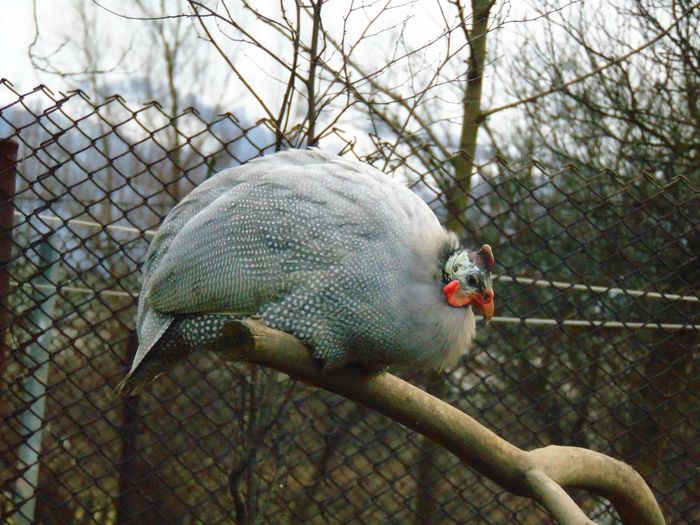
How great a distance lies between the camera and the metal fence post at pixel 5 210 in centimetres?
226

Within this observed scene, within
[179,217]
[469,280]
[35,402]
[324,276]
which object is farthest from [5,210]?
[469,280]

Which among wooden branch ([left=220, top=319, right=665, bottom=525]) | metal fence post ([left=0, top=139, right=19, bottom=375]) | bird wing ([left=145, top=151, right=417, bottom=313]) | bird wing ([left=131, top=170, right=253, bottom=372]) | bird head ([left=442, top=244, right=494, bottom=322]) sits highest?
metal fence post ([left=0, top=139, right=19, bottom=375])

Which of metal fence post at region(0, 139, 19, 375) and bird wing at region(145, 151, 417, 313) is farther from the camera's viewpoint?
metal fence post at region(0, 139, 19, 375)

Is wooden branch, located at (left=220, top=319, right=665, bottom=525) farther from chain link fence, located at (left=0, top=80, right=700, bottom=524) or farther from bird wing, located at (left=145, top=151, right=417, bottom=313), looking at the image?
chain link fence, located at (left=0, top=80, right=700, bottom=524)

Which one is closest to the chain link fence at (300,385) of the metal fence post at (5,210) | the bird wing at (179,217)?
the metal fence post at (5,210)

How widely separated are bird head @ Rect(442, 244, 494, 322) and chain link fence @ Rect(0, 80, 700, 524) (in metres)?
0.66

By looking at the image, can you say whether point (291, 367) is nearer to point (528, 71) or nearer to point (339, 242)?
point (339, 242)

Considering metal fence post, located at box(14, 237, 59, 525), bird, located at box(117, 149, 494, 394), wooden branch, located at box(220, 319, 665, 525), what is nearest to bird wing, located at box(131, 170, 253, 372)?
bird, located at box(117, 149, 494, 394)

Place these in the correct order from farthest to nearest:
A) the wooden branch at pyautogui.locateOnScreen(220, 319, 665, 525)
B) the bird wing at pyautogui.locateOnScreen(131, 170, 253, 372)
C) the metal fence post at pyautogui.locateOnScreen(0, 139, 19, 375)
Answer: the metal fence post at pyautogui.locateOnScreen(0, 139, 19, 375) < the bird wing at pyautogui.locateOnScreen(131, 170, 253, 372) < the wooden branch at pyautogui.locateOnScreen(220, 319, 665, 525)

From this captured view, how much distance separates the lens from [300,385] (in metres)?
2.34

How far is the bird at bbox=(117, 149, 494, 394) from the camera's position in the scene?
154cm

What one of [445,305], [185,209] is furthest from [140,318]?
[445,305]

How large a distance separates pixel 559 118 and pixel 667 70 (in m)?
0.57

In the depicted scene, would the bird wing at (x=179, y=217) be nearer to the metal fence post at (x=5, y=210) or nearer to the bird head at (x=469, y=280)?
the bird head at (x=469, y=280)
